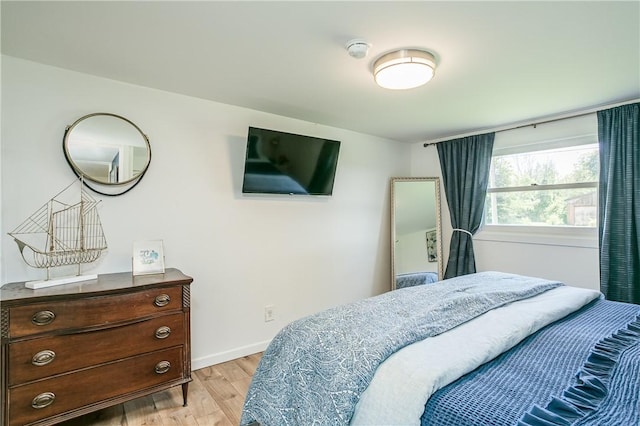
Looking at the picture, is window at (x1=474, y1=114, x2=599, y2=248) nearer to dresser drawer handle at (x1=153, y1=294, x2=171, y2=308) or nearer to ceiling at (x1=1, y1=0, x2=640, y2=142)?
ceiling at (x1=1, y1=0, x2=640, y2=142)

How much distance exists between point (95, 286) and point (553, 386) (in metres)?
2.20

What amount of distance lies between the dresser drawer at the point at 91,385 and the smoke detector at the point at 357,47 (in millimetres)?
2074

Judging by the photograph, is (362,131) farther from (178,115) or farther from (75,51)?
(75,51)

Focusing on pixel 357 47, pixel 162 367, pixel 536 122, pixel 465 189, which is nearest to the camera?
pixel 357 47

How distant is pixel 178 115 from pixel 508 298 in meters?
2.59

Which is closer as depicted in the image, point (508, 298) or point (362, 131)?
point (508, 298)

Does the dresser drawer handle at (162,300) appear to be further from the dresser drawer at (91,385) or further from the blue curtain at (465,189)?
the blue curtain at (465,189)

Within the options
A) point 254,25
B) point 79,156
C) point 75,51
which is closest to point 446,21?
point 254,25

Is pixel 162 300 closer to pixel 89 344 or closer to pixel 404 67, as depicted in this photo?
pixel 89 344

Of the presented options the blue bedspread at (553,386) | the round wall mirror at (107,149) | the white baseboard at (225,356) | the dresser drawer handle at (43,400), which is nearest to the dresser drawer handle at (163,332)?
the dresser drawer handle at (43,400)

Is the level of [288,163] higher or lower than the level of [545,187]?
higher

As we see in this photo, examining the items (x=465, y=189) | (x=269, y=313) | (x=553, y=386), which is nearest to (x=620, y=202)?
(x=465, y=189)

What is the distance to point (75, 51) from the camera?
1.83 m

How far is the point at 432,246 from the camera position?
3.93 m
